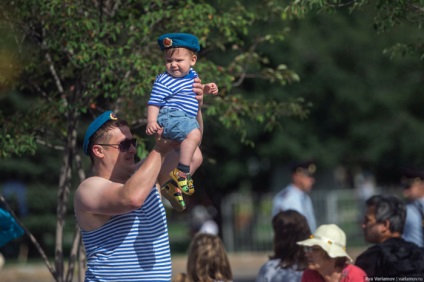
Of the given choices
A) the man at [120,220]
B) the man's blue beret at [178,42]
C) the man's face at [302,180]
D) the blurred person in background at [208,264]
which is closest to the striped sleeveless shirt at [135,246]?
the man at [120,220]

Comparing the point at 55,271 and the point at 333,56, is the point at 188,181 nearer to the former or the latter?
the point at 55,271

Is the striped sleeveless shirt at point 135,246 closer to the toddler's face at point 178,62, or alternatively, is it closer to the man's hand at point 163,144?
the man's hand at point 163,144

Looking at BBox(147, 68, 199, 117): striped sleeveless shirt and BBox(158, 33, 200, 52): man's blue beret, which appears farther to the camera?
BBox(158, 33, 200, 52): man's blue beret

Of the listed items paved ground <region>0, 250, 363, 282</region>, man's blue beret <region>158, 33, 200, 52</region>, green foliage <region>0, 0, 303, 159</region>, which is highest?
green foliage <region>0, 0, 303, 159</region>

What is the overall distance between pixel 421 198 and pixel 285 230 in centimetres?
355

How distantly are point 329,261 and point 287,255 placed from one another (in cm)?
83

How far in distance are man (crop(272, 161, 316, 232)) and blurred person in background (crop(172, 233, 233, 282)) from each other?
4273 mm

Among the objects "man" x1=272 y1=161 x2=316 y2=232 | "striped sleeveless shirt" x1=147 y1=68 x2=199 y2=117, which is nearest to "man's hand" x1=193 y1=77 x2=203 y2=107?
"striped sleeveless shirt" x1=147 y1=68 x2=199 y2=117

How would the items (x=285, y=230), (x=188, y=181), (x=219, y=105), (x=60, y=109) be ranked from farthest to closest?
(x=219, y=105) → (x=60, y=109) → (x=285, y=230) → (x=188, y=181)

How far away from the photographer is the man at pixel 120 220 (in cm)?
483

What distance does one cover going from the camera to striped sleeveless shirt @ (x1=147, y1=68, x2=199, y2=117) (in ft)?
17.2

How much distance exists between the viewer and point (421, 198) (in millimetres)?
10570

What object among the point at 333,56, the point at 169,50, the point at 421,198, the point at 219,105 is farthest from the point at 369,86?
the point at 169,50

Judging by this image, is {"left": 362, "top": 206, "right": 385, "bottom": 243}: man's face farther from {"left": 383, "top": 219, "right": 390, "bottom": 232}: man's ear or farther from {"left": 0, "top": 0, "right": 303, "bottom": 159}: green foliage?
{"left": 0, "top": 0, "right": 303, "bottom": 159}: green foliage
